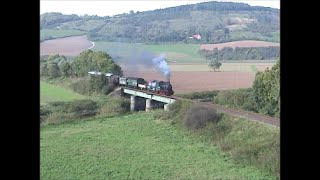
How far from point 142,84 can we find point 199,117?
0.69 feet

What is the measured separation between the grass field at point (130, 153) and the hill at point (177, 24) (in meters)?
0.27

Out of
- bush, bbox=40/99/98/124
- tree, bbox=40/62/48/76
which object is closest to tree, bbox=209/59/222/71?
bush, bbox=40/99/98/124

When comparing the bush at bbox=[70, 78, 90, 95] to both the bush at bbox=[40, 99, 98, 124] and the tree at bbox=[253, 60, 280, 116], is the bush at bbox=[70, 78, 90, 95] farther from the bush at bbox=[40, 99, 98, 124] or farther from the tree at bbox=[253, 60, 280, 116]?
the tree at bbox=[253, 60, 280, 116]

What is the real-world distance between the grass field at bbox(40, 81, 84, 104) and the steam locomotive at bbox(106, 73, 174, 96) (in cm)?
12

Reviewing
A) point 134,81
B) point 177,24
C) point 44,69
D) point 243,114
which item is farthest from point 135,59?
point 243,114

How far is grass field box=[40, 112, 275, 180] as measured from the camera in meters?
1.14

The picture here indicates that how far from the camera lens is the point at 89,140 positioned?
1189 mm

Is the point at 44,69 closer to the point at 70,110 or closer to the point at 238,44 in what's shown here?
the point at 70,110

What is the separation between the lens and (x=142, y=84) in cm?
124

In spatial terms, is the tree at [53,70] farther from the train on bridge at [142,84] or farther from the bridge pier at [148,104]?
the bridge pier at [148,104]

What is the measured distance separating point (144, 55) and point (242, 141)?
1.35 feet
